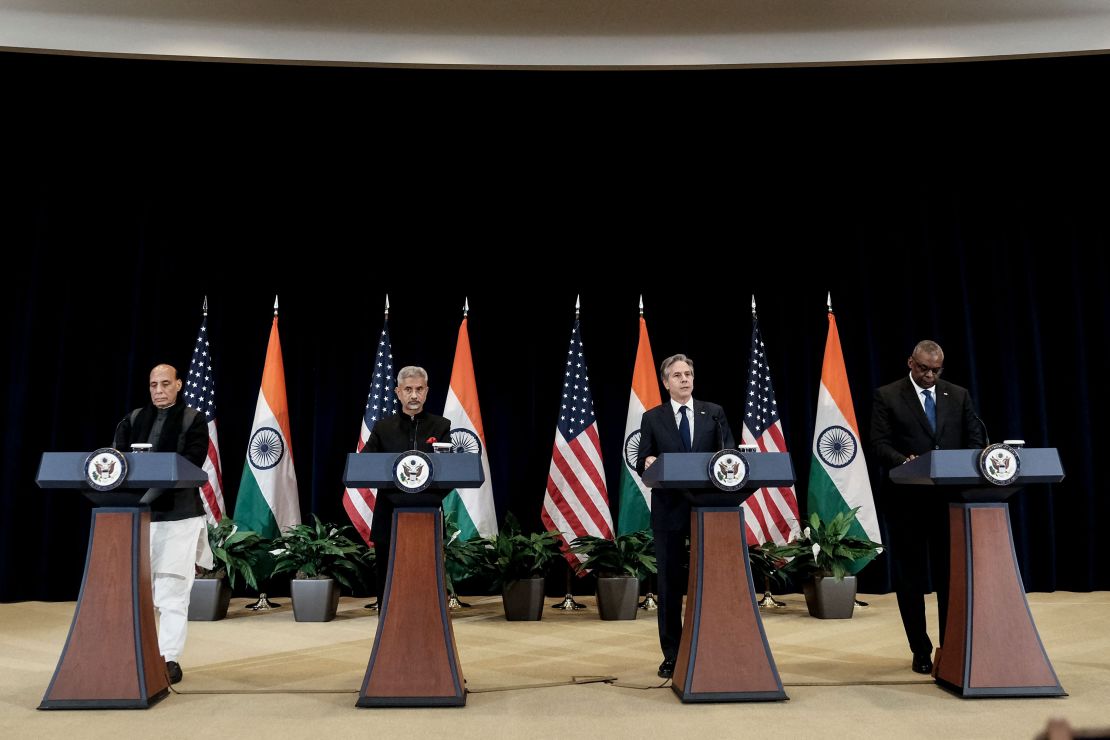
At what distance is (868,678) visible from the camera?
12.9 ft

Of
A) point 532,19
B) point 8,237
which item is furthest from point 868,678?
point 8,237

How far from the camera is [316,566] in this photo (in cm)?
617

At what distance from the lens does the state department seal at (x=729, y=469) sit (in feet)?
11.3

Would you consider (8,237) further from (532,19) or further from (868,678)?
(868,678)

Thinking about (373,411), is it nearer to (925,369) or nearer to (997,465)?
(925,369)

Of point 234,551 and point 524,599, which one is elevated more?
point 234,551

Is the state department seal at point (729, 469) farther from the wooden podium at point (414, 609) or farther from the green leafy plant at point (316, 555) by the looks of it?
the green leafy plant at point (316, 555)

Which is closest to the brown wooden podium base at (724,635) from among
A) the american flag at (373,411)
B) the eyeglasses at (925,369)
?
the eyeglasses at (925,369)

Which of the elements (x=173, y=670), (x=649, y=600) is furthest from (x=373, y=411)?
(x=173, y=670)

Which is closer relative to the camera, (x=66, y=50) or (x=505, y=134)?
(x=66, y=50)

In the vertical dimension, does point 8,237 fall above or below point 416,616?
above

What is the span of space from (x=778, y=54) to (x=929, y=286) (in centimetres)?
238

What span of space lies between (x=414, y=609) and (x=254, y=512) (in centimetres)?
354

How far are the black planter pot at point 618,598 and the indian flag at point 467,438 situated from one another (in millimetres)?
967
